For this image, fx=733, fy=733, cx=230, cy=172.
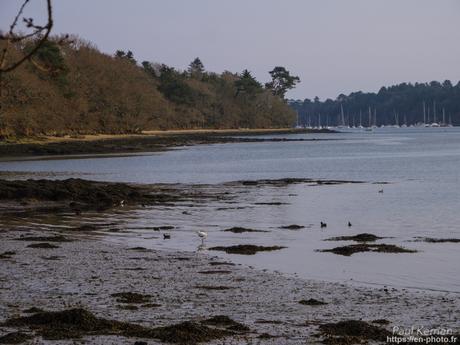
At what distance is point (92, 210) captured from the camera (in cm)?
2630

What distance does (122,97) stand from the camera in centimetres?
10219

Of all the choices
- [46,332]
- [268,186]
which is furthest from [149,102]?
[46,332]

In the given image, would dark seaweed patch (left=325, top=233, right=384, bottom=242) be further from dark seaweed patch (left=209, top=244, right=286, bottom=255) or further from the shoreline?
the shoreline

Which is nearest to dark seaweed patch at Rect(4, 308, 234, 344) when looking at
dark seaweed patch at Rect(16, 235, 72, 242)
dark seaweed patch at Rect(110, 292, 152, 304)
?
dark seaweed patch at Rect(110, 292, 152, 304)

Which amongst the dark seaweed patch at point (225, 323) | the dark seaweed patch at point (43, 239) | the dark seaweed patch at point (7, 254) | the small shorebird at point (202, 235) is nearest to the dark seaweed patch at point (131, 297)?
the dark seaweed patch at point (225, 323)

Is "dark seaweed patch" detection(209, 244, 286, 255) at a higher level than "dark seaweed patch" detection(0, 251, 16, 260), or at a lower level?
lower

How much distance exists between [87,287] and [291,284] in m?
3.45

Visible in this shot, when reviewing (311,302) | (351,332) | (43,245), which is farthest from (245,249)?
(351,332)

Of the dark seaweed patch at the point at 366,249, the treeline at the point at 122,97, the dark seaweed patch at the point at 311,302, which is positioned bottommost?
the dark seaweed patch at the point at 366,249

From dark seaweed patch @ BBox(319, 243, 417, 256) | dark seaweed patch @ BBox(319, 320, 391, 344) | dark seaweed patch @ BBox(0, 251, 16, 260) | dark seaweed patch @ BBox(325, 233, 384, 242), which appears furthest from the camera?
dark seaweed patch @ BBox(325, 233, 384, 242)

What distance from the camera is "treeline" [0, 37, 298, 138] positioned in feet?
245

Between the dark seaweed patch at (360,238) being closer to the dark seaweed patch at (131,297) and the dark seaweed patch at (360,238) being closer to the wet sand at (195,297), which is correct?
the wet sand at (195,297)

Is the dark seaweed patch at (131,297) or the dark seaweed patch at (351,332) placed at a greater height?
the dark seaweed patch at (131,297)

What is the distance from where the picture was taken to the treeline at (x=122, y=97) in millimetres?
74750
